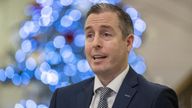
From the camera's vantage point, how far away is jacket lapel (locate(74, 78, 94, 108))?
153cm

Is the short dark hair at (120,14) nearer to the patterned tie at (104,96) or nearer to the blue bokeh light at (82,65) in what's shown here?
the patterned tie at (104,96)

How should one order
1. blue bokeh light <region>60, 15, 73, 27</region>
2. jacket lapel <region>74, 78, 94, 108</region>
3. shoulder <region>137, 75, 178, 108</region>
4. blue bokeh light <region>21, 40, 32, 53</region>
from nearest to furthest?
shoulder <region>137, 75, 178, 108</region>, jacket lapel <region>74, 78, 94, 108</region>, blue bokeh light <region>60, 15, 73, 27</region>, blue bokeh light <region>21, 40, 32, 53</region>

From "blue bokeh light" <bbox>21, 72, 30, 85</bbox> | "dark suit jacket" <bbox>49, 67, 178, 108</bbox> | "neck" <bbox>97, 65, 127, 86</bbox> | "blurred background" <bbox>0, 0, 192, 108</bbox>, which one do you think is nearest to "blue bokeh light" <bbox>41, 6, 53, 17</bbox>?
"blurred background" <bbox>0, 0, 192, 108</bbox>

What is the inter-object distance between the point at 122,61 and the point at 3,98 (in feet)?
6.90

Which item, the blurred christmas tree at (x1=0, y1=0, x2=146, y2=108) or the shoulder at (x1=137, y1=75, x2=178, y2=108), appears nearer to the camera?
the shoulder at (x1=137, y1=75, x2=178, y2=108)

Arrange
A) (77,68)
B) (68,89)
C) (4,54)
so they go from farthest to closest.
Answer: (4,54), (77,68), (68,89)

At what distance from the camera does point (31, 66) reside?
9.48ft

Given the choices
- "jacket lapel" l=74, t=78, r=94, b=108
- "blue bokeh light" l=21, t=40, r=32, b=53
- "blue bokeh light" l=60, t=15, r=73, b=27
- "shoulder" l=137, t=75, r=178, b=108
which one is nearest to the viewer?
"shoulder" l=137, t=75, r=178, b=108

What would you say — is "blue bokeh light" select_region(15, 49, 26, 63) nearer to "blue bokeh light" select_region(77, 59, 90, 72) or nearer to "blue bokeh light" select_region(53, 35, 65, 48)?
"blue bokeh light" select_region(53, 35, 65, 48)

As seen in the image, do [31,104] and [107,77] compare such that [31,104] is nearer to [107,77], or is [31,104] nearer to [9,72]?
[9,72]

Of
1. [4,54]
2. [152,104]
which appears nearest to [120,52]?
[152,104]

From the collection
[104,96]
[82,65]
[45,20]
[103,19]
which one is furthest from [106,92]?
[45,20]

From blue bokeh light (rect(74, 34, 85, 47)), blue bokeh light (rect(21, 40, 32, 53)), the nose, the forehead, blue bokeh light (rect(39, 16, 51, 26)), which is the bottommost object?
the nose

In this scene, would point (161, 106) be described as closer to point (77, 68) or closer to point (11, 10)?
point (77, 68)
